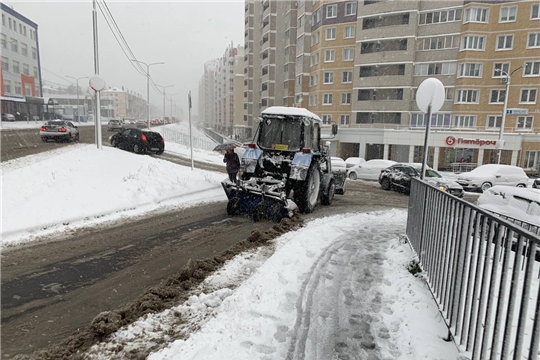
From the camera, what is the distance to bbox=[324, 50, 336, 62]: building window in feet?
129

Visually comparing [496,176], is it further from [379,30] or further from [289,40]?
[289,40]

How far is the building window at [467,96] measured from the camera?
33.9m

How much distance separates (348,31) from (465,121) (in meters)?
16.3

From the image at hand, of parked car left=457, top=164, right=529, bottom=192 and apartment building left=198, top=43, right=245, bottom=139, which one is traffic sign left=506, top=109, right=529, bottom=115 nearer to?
parked car left=457, top=164, right=529, bottom=192

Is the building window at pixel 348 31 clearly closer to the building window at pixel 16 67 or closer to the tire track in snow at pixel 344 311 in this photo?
the tire track in snow at pixel 344 311

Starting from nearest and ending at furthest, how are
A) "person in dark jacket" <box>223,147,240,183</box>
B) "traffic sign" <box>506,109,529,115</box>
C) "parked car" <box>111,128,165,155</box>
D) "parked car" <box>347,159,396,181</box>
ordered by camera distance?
"person in dark jacket" <box>223,147,240,183</box>
"parked car" <box>111,128,165,155</box>
"parked car" <box>347,159,396,181</box>
"traffic sign" <box>506,109,529,115</box>

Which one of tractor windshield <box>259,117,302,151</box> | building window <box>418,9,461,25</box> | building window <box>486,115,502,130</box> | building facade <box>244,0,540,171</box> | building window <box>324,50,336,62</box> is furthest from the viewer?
building window <box>324,50,336,62</box>

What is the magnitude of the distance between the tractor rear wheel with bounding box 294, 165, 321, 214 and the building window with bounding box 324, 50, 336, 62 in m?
33.1

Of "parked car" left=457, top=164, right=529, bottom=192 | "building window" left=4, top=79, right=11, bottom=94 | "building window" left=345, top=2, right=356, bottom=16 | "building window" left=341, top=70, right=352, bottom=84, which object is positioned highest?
"building window" left=345, top=2, right=356, bottom=16

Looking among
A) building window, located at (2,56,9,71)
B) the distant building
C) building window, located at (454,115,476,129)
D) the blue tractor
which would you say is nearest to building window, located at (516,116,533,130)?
building window, located at (454,115,476,129)

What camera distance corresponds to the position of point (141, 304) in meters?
4.04

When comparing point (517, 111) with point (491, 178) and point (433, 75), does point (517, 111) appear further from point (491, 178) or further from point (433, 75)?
point (491, 178)

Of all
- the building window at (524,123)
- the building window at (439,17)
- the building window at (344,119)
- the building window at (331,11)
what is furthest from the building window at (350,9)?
the building window at (524,123)

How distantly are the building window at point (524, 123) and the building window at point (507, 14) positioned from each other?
9703mm
